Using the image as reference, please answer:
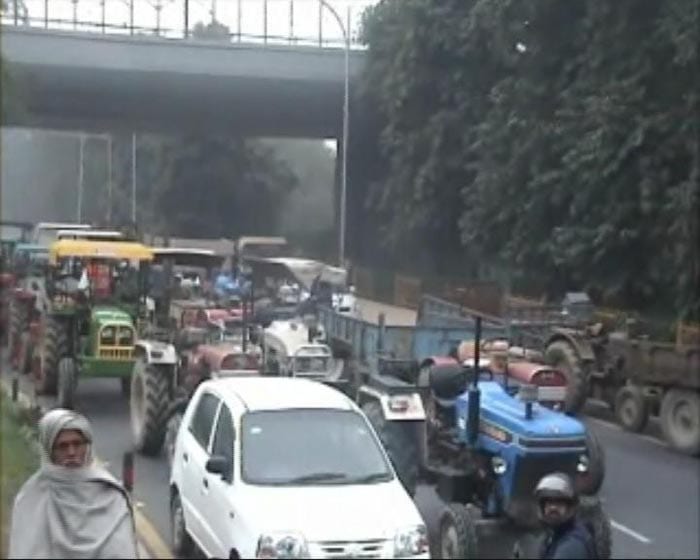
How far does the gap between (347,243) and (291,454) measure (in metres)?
40.0

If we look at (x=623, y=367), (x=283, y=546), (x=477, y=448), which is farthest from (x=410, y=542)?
(x=623, y=367)

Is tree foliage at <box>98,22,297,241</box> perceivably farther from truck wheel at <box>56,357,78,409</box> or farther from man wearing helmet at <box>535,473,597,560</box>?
man wearing helmet at <box>535,473,597,560</box>

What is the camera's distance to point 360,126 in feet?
151

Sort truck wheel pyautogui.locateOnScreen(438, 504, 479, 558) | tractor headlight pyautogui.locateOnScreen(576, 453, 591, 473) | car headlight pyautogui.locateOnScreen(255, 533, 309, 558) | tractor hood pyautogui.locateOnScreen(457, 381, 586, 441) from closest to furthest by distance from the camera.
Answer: car headlight pyautogui.locateOnScreen(255, 533, 309, 558), truck wheel pyautogui.locateOnScreen(438, 504, 479, 558), tractor hood pyautogui.locateOnScreen(457, 381, 586, 441), tractor headlight pyautogui.locateOnScreen(576, 453, 591, 473)

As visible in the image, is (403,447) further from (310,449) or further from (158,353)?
(158,353)

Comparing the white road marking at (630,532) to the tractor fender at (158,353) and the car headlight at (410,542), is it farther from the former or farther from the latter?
the tractor fender at (158,353)

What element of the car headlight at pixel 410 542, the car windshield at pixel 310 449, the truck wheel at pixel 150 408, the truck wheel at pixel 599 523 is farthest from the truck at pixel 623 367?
the car headlight at pixel 410 542

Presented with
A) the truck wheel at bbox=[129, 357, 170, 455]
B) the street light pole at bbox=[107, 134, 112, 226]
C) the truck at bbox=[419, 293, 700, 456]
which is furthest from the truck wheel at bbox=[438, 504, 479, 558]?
the street light pole at bbox=[107, 134, 112, 226]

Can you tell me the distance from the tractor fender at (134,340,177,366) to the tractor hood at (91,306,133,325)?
6.12ft

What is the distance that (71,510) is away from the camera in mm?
5602

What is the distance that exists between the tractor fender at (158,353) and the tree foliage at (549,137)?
852cm

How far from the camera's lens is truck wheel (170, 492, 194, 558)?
10523mm

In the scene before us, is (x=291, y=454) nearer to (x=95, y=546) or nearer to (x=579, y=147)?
(x=95, y=546)

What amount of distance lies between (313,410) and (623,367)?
9.40 meters
